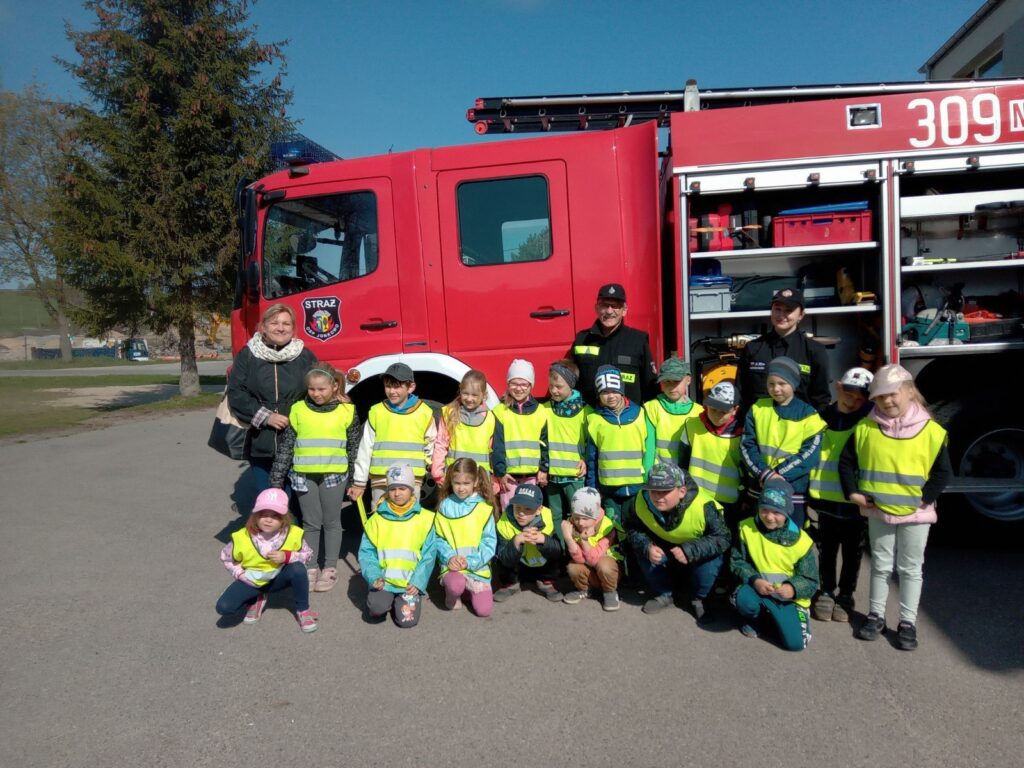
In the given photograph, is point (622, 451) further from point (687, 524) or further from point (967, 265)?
point (967, 265)

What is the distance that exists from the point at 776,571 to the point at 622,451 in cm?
104

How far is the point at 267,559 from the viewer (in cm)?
364

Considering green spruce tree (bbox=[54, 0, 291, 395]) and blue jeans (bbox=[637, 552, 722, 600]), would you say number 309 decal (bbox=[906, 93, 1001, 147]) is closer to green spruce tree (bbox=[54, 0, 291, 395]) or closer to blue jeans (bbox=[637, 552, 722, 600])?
blue jeans (bbox=[637, 552, 722, 600])

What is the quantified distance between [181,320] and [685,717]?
1524 centimetres

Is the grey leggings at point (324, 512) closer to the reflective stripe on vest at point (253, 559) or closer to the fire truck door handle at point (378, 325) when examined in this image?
the reflective stripe on vest at point (253, 559)

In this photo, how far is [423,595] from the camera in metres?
3.85

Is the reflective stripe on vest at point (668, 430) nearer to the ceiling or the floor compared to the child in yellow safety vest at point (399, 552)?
nearer to the ceiling

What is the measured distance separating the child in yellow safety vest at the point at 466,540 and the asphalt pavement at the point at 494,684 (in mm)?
148

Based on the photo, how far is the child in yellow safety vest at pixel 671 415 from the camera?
13.2ft

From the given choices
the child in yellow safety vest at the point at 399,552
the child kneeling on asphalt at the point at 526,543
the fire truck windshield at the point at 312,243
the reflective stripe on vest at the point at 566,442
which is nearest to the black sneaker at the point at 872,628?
the child kneeling on asphalt at the point at 526,543

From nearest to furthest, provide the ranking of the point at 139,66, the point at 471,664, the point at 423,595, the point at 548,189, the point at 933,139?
the point at 471,664 < the point at 423,595 < the point at 933,139 < the point at 548,189 < the point at 139,66

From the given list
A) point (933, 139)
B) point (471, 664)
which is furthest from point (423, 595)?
point (933, 139)

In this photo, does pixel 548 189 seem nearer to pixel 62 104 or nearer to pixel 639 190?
pixel 639 190

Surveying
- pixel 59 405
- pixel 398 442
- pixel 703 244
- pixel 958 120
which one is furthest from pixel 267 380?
pixel 59 405
